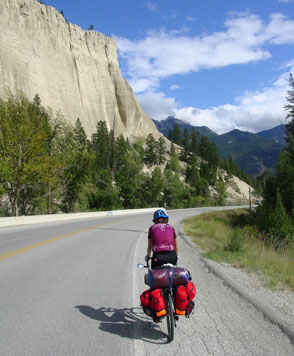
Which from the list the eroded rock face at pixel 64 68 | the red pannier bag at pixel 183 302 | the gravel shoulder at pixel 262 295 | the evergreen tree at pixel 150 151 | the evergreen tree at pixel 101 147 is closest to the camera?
the red pannier bag at pixel 183 302

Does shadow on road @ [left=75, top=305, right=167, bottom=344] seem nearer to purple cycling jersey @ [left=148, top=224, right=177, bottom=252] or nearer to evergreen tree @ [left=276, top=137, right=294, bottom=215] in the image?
purple cycling jersey @ [left=148, top=224, right=177, bottom=252]

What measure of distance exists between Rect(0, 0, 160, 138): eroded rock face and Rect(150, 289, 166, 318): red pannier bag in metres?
59.3

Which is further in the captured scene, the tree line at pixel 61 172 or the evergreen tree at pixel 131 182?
the evergreen tree at pixel 131 182

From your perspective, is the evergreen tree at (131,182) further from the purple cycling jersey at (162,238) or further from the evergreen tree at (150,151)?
the purple cycling jersey at (162,238)

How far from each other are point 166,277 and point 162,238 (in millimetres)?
647

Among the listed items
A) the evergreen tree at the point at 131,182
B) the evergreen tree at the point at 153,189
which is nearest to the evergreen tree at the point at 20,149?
the evergreen tree at the point at 131,182

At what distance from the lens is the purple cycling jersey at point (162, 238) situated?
4.52 m

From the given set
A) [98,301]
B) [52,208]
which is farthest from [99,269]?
[52,208]

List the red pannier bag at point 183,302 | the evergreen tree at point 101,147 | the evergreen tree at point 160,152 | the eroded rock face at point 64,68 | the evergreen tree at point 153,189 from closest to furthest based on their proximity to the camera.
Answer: the red pannier bag at point 183,302, the eroded rock face at point 64,68, the evergreen tree at point 153,189, the evergreen tree at point 101,147, the evergreen tree at point 160,152

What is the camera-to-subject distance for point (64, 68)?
252 feet

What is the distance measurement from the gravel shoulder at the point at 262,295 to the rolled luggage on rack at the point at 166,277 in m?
1.59

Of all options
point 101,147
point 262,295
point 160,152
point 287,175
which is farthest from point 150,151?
point 262,295

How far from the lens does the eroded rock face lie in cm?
6594

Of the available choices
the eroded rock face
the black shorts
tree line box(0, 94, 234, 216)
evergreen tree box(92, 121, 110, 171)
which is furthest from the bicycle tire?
evergreen tree box(92, 121, 110, 171)
